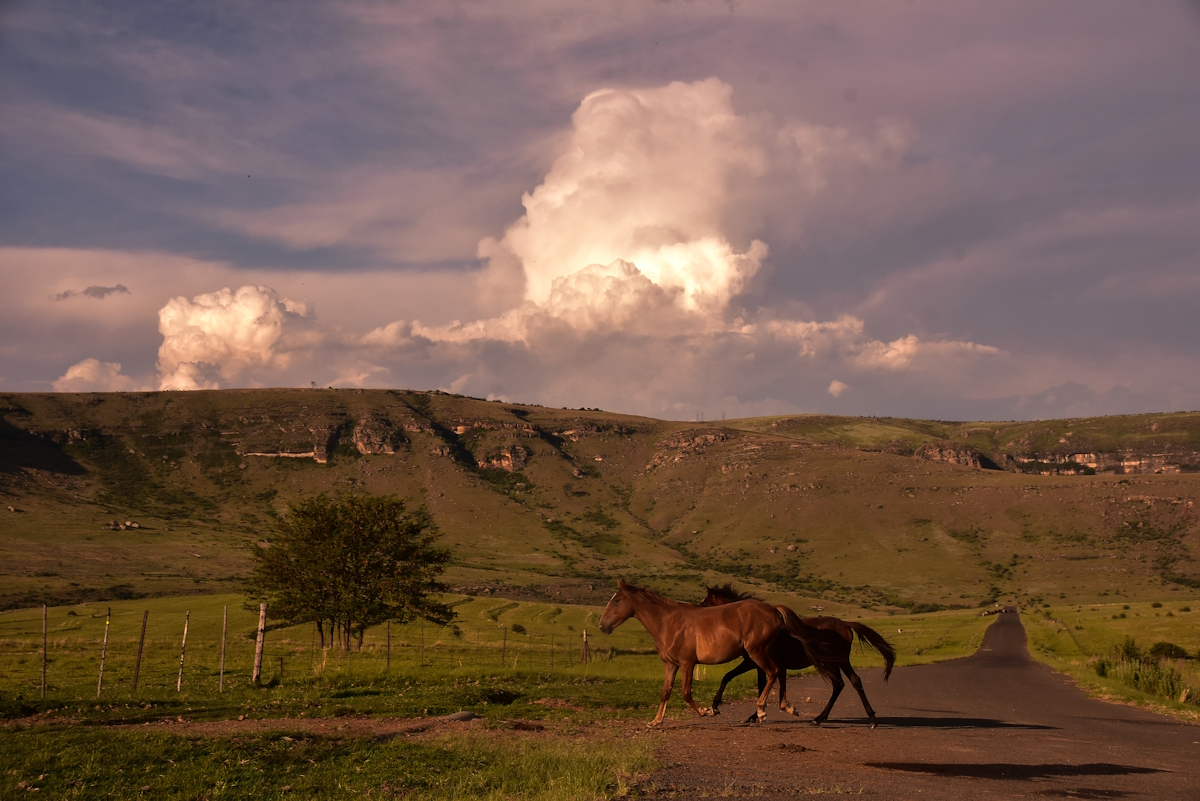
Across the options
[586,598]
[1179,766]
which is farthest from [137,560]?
[1179,766]

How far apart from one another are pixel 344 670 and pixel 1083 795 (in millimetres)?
Answer: 20272

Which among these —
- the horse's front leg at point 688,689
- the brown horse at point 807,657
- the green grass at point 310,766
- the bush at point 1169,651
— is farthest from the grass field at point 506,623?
the bush at point 1169,651

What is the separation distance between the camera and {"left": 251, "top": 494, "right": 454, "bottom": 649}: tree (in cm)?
4241

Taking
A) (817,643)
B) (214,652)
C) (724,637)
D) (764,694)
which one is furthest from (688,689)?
(214,652)

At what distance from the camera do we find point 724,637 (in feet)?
51.9

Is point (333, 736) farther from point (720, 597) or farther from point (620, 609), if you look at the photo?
point (720, 597)

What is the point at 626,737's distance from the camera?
47.2 ft

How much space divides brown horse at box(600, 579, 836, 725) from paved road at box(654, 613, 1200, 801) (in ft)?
3.33

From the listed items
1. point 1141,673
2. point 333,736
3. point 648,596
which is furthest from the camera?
point 1141,673

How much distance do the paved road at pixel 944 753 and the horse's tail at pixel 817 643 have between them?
1.17 metres

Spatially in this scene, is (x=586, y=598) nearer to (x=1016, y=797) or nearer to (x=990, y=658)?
(x=990, y=658)

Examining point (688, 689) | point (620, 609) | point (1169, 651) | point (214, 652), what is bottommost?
point (214, 652)

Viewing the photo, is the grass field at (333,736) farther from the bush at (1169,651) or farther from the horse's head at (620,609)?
the bush at (1169,651)

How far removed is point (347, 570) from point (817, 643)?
108 ft
